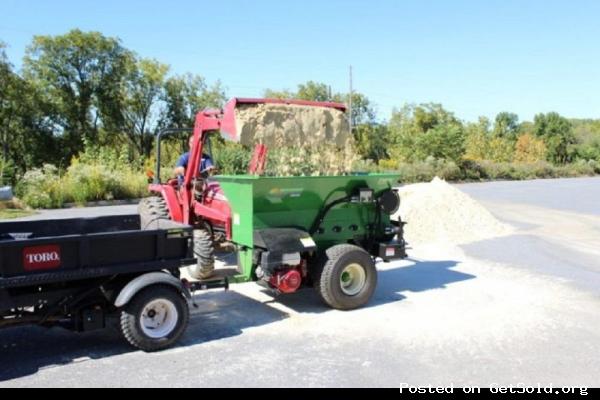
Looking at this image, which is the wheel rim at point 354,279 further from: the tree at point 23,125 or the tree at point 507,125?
the tree at point 507,125

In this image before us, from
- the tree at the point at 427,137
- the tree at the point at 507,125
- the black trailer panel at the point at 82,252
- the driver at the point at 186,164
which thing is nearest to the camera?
the black trailer panel at the point at 82,252

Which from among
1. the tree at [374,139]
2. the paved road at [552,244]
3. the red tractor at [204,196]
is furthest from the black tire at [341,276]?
the tree at [374,139]

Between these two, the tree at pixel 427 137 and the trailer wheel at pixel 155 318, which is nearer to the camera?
the trailer wheel at pixel 155 318

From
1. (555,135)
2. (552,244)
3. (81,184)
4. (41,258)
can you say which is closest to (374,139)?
(81,184)

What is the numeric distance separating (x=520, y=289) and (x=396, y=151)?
3419 cm

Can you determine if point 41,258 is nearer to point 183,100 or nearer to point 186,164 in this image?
point 186,164

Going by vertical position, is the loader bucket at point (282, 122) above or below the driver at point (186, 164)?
above

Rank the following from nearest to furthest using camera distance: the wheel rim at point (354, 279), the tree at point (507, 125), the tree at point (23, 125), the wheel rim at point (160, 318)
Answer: the wheel rim at point (160, 318)
the wheel rim at point (354, 279)
the tree at point (23, 125)
the tree at point (507, 125)

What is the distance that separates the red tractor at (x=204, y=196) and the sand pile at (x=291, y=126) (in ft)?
0.25

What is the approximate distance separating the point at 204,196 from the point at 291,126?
184 cm

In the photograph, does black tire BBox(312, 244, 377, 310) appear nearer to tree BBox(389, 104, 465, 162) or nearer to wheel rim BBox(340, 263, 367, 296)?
wheel rim BBox(340, 263, 367, 296)

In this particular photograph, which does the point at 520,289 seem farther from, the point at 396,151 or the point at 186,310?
the point at 396,151

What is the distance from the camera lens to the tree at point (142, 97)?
3544 cm

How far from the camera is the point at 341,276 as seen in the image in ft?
23.0
